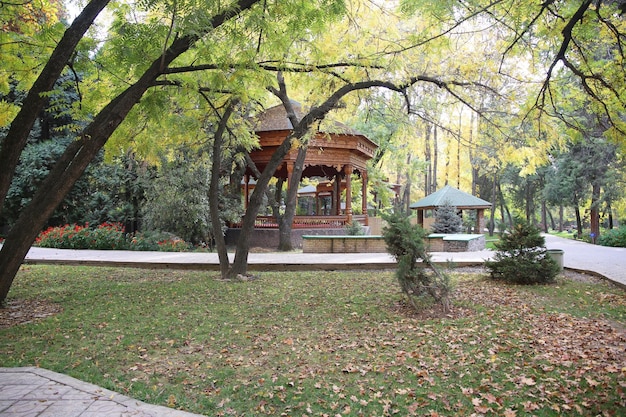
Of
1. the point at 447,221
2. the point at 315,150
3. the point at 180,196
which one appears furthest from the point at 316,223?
the point at 447,221

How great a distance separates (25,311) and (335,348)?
5001mm

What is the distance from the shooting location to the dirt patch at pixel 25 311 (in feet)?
20.0

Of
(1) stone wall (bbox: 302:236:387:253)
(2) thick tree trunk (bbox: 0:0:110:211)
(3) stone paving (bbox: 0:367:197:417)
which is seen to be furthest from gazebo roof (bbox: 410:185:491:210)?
(3) stone paving (bbox: 0:367:197:417)

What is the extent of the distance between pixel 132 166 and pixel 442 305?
1425 cm

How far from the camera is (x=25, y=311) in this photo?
6645mm

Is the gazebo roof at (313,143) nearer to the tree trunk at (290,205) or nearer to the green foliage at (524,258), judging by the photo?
the tree trunk at (290,205)

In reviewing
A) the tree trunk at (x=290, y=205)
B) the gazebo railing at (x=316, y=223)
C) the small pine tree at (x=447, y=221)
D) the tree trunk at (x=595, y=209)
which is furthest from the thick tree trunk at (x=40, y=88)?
the tree trunk at (x=595, y=209)

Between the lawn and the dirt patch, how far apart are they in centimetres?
6

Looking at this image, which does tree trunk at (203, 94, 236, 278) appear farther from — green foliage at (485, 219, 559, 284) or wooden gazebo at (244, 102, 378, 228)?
wooden gazebo at (244, 102, 378, 228)

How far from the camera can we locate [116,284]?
887 centimetres

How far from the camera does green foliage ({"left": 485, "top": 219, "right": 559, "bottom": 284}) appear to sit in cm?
848

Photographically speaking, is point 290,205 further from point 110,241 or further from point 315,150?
point 110,241

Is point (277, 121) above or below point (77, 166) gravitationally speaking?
above

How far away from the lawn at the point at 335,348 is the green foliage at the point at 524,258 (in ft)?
1.29
